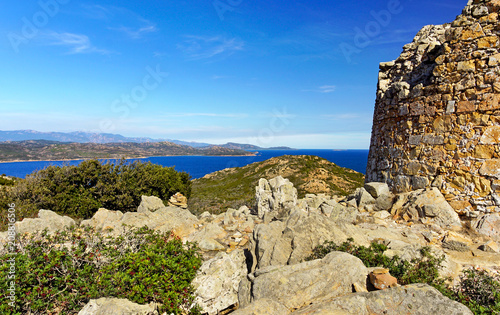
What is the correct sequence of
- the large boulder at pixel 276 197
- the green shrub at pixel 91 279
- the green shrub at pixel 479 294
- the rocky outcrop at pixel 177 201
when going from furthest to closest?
the rocky outcrop at pixel 177 201, the large boulder at pixel 276 197, the green shrub at pixel 91 279, the green shrub at pixel 479 294

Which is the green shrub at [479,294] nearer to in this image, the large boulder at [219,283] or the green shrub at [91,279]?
the large boulder at [219,283]

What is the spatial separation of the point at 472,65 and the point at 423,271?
752cm

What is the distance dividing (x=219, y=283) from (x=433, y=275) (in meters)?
4.66

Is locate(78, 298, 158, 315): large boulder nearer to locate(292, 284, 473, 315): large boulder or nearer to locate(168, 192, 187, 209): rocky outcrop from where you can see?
locate(292, 284, 473, 315): large boulder

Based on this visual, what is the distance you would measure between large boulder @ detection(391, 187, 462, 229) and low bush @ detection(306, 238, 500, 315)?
2991 mm

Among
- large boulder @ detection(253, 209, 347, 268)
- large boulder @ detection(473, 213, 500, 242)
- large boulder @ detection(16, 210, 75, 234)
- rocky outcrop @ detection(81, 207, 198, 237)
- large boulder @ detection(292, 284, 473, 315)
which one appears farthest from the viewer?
rocky outcrop @ detection(81, 207, 198, 237)

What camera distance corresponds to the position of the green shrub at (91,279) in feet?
16.6

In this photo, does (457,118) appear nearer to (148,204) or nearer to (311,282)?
(311,282)

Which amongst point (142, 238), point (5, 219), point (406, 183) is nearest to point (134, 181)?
point (5, 219)

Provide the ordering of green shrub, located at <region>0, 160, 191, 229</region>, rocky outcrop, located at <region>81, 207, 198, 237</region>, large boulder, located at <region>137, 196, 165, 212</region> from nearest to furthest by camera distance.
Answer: rocky outcrop, located at <region>81, 207, 198, 237</region> < large boulder, located at <region>137, 196, 165, 212</region> < green shrub, located at <region>0, 160, 191, 229</region>

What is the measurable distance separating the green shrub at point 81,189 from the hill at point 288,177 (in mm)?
20914

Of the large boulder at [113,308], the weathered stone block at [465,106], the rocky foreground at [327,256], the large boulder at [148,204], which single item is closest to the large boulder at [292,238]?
the rocky foreground at [327,256]

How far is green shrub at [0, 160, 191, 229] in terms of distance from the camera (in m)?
16.7

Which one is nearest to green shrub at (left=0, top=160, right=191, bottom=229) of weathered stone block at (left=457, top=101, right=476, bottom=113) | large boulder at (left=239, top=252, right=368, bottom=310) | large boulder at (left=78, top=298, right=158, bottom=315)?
large boulder at (left=78, top=298, right=158, bottom=315)
